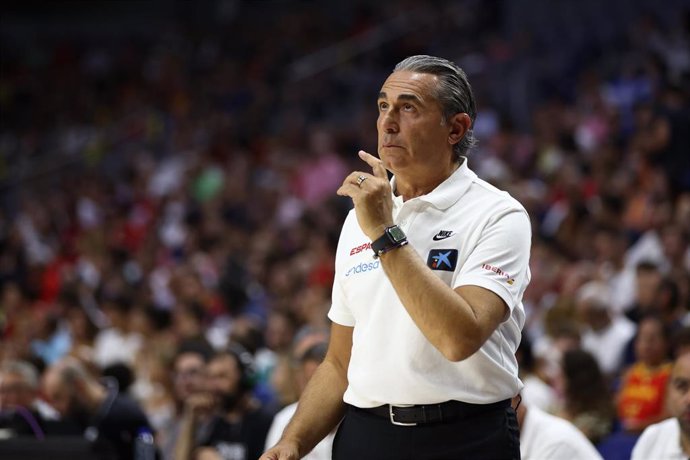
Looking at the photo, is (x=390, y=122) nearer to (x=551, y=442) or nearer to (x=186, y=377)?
(x=551, y=442)

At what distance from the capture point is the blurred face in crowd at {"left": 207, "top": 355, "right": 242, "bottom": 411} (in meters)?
6.02

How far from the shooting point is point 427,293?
2.67 meters

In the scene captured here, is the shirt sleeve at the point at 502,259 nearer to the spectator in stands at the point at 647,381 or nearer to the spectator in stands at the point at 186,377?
the spectator in stands at the point at 647,381

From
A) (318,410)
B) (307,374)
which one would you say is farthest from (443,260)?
(307,374)

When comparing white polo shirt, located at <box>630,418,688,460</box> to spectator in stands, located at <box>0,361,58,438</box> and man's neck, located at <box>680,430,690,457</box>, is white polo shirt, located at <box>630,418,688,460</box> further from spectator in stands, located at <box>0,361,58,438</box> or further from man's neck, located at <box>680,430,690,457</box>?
spectator in stands, located at <box>0,361,58,438</box>

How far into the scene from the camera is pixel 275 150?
14023 millimetres

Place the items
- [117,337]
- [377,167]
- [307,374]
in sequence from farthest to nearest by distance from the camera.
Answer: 1. [117,337]
2. [307,374]
3. [377,167]

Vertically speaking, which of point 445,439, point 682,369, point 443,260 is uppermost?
point 443,260

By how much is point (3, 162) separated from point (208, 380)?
11.4 metres

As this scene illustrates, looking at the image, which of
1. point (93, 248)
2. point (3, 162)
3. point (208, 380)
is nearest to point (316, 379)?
point (208, 380)

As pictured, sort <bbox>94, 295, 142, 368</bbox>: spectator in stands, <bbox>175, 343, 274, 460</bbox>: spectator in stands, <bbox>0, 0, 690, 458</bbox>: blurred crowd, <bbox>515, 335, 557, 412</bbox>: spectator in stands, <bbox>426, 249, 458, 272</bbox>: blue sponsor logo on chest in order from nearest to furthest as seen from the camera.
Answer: <bbox>426, 249, 458, 272</bbox>: blue sponsor logo on chest < <bbox>175, 343, 274, 460</bbox>: spectator in stands < <bbox>515, 335, 557, 412</bbox>: spectator in stands < <bbox>0, 0, 690, 458</bbox>: blurred crowd < <bbox>94, 295, 142, 368</bbox>: spectator in stands

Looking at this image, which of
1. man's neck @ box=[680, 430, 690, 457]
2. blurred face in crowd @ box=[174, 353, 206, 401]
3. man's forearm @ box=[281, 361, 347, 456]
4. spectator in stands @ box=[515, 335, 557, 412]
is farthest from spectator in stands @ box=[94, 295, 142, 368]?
man's forearm @ box=[281, 361, 347, 456]

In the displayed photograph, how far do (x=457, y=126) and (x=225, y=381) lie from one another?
3.31m

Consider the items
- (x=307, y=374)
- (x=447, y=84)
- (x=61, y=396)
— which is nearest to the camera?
(x=447, y=84)
